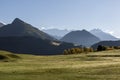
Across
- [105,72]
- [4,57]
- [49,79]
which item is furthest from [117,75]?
[4,57]

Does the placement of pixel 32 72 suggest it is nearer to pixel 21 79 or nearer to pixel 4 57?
pixel 21 79

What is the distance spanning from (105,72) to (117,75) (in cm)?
408

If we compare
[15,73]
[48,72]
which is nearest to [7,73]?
[15,73]

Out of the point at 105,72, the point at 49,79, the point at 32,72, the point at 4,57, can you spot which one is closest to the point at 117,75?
the point at 105,72

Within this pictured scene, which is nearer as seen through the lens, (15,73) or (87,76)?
(87,76)

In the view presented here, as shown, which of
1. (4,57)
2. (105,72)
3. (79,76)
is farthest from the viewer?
(4,57)

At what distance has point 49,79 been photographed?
45.7 metres

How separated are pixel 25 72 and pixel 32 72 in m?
1.18

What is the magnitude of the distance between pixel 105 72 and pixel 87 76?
5.81m

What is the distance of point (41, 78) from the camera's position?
154 ft

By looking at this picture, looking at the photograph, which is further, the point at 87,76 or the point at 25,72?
the point at 25,72

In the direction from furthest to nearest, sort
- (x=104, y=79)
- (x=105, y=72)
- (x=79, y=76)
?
(x=105, y=72)
(x=79, y=76)
(x=104, y=79)

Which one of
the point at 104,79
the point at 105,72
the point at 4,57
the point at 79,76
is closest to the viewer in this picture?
the point at 104,79

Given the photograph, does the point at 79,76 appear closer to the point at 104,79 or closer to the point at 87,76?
the point at 87,76
